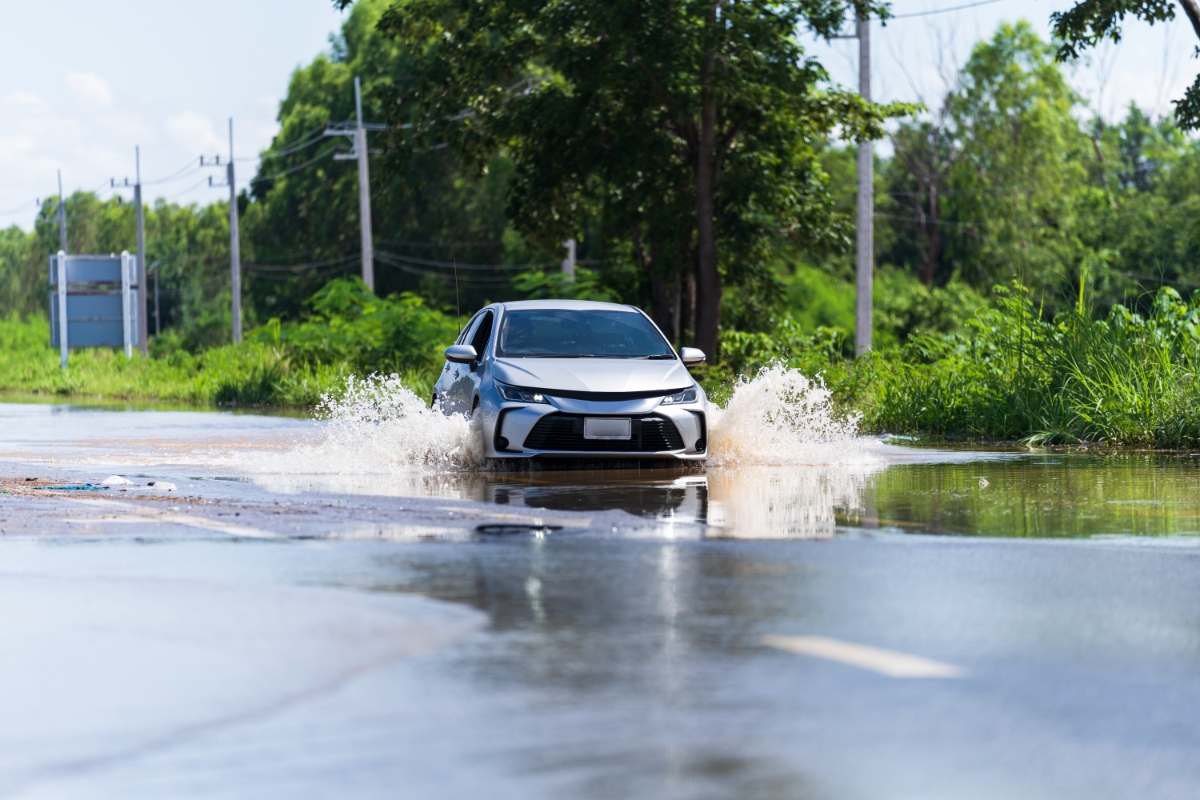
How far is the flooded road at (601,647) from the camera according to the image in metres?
4.48

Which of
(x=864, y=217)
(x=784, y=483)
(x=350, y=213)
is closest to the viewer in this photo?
(x=784, y=483)

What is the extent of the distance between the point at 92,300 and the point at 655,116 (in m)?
33.1

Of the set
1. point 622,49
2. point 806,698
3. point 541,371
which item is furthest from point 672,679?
point 622,49

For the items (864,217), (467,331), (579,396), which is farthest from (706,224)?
(579,396)

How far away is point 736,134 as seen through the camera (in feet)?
89.9

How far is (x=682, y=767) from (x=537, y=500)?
691cm

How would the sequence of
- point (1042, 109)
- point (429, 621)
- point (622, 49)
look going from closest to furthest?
point (429, 621)
point (622, 49)
point (1042, 109)

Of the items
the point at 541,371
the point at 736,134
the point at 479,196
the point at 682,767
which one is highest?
the point at 479,196

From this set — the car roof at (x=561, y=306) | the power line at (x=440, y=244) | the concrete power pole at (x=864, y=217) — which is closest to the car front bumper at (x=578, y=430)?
the car roof at (x=561, y=306)

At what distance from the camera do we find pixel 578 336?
1507 cm

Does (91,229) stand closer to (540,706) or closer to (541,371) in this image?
(541,371)

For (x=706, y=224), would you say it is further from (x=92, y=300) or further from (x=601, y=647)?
(x=92, y=300)

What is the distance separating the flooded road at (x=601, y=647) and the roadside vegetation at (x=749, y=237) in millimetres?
3948

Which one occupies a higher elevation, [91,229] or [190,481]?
[91,229]
